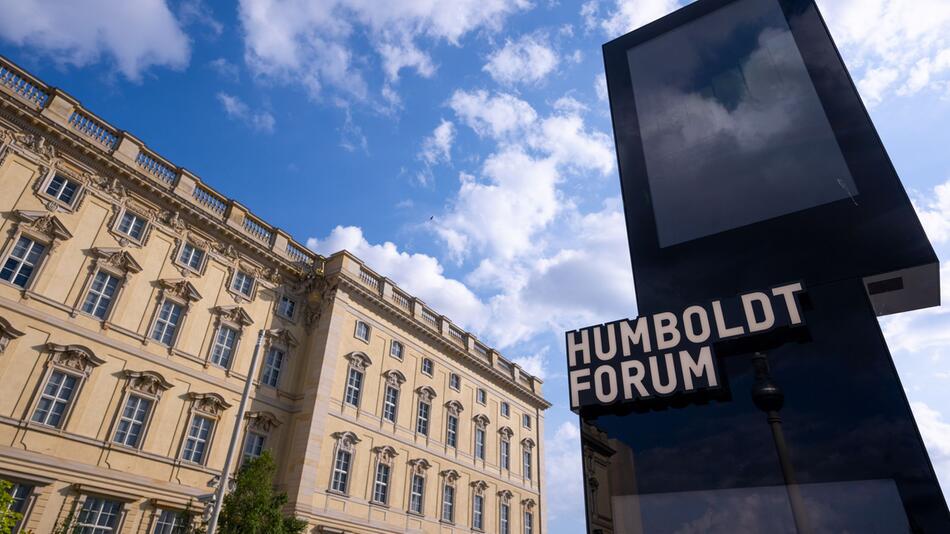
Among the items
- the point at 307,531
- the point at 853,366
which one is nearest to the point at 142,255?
the point at 307,531

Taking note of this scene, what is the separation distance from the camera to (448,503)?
34.8 metres

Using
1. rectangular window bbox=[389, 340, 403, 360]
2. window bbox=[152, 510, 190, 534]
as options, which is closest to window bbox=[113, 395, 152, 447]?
window bbox=[152, 510, 190, 534]

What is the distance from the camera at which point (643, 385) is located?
36.4 ft

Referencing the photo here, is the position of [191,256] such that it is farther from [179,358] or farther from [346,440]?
[346,440]

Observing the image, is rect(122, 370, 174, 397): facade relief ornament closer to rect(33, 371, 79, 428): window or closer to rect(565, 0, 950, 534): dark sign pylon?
rect(33, 371, 79, 428): window

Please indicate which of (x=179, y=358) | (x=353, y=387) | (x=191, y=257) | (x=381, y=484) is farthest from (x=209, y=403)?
Result: (x=381, y=484)

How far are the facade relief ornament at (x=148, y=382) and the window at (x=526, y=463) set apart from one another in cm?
2799

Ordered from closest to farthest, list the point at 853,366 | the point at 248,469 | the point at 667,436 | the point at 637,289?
the point at 853,366
the point at 667,436
the point at 637,289
the point at 248,469

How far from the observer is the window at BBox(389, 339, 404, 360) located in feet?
113

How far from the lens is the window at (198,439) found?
79.7 feet

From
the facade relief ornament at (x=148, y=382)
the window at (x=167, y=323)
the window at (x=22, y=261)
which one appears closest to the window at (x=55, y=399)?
the facade relief ornament at (x=148, y=382)

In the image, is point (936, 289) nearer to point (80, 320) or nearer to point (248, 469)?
point (248, 469)

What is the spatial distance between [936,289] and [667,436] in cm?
552

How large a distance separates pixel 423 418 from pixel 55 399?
65.1ft
